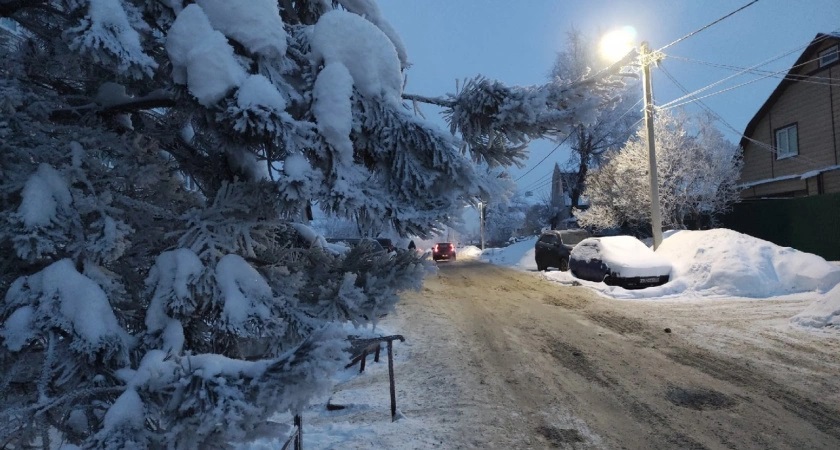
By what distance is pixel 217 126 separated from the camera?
2.64 metres

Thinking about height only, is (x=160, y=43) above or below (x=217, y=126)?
above

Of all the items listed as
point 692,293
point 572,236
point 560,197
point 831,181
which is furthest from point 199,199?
point 560,197

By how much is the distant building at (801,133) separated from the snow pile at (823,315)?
1386cm

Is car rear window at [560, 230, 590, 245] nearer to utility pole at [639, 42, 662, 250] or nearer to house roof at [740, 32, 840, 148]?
utility pole at [639, 42, 662, 250]

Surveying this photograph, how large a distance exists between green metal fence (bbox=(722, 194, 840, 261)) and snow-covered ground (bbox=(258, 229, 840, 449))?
17.1ft

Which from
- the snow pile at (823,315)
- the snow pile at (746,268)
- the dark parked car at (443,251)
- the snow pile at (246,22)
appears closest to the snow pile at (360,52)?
the snow pile at (246,22)

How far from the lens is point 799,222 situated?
60.4 feet

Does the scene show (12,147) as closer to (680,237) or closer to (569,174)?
(680,237)

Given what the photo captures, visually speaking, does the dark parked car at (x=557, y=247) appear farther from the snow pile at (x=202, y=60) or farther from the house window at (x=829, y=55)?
the snow pile at (x=202, y=60)

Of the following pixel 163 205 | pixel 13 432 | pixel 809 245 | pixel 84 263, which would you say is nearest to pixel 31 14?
pixel 163 205

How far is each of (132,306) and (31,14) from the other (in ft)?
6.00

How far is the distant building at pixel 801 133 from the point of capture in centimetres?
2097

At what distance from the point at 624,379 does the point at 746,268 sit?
8.49m

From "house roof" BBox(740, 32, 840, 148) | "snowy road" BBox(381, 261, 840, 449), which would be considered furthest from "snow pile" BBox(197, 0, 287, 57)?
"house roof" BBox(740, 32, 840, 148)
